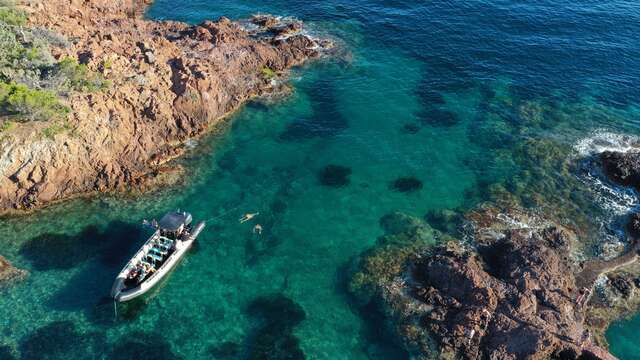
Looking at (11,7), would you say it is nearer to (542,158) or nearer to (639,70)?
(542,158)

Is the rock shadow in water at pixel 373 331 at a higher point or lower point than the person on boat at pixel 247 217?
lower

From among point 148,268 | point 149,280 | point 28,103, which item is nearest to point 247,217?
point 148,268

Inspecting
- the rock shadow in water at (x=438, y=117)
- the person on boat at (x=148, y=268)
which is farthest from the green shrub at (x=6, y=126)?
the rock shadow in water at (x=438, y=117)

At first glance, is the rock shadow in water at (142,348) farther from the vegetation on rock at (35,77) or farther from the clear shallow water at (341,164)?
the vegetation on rock at (35,77)

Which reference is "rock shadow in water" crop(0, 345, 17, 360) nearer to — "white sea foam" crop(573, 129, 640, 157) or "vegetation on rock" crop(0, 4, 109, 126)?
"vegetation on rock" crop(0, 4, 109, 126)

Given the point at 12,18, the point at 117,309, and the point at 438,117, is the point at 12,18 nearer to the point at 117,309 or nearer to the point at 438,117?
the point at 117,309

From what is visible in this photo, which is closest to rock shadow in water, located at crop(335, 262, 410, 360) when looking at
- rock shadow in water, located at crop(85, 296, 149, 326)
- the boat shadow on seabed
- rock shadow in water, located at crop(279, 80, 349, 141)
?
the boat shadow on seabed
